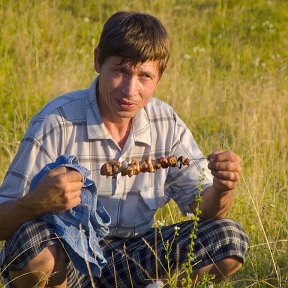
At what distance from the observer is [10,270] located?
3.81m

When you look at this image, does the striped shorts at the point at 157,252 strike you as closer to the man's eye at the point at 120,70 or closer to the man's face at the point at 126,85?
the man's face at the point at 126,85

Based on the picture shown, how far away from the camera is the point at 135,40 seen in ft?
13.0

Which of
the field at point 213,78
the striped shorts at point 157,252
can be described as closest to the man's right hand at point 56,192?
the striped shorts at point 157,252

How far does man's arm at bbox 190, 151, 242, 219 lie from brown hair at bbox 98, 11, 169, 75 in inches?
20.3

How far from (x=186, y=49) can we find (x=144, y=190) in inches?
200

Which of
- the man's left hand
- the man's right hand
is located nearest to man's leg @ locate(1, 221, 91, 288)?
the man's right hand

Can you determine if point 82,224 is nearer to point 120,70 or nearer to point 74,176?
point 74,176

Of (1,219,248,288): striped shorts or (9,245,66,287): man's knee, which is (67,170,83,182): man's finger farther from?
(1,219,248,288): striped shorts

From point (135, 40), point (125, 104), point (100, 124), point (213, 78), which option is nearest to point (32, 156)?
point (100, 124)

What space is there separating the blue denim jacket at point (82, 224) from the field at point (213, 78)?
2.32 feet

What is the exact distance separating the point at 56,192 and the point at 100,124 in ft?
1.88

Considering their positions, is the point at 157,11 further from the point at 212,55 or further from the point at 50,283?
the point at 50,283

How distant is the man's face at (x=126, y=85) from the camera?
394 cm

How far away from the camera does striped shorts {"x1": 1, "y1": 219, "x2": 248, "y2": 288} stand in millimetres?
3994
